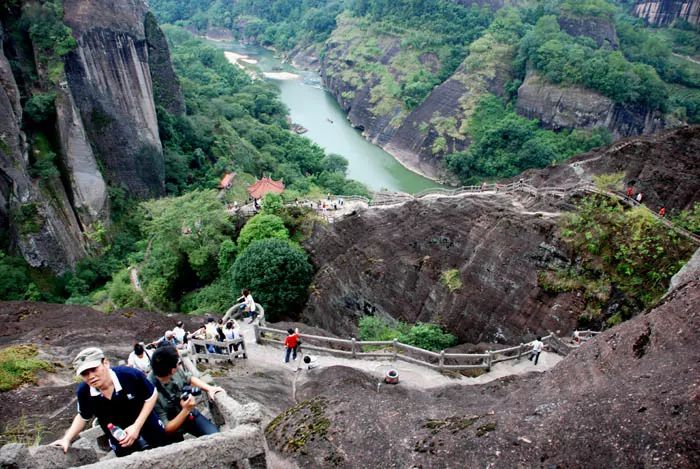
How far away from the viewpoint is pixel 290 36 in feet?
376

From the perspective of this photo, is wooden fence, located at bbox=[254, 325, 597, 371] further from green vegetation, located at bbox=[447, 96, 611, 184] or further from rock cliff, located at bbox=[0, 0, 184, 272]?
green vegetation, located at bbox=[447, 96, 611, 184]

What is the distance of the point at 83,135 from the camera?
35438mm

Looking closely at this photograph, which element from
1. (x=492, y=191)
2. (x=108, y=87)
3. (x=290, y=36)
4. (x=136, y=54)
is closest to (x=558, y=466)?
(x=492, y=191)

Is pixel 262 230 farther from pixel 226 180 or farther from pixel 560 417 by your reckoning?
pixel 226 180

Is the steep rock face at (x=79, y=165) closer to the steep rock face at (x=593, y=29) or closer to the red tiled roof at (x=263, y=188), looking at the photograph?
the red tiled roof at (x=263, y=188)

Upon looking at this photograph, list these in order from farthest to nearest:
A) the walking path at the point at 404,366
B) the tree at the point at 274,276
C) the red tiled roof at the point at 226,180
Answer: the red tiled roof at the point at 226,180, the tree at the point at 274,276, the walking path at the point at 404,366

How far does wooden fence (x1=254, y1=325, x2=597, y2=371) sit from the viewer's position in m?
14.5

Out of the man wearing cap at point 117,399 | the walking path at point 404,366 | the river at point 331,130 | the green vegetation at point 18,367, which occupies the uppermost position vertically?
the man wearing cap at point 117,399

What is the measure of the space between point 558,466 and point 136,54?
44120mm

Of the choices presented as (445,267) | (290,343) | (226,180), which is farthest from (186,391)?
(226,180)

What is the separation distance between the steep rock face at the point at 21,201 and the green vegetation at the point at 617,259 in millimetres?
29219

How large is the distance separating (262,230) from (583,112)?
162ft

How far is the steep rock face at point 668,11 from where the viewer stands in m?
83.0

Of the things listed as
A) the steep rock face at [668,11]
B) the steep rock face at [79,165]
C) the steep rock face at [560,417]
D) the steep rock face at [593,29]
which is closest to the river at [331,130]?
the steep rock face at [79,165]
